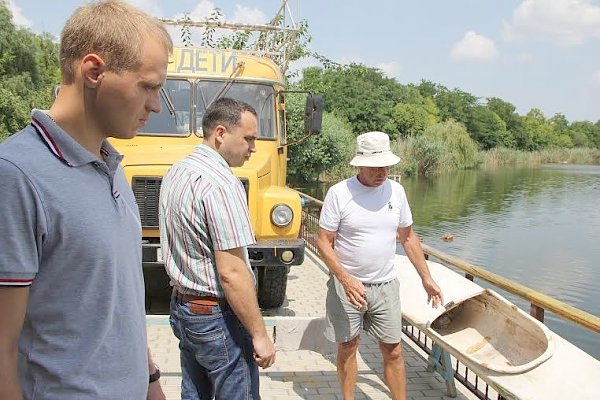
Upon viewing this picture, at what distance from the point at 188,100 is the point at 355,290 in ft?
11.9

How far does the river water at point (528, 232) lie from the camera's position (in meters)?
13.4

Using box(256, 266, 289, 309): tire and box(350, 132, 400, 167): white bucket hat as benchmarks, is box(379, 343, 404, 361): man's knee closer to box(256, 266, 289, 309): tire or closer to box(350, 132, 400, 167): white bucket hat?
box(350, 132, 400, 167): white bucket hat

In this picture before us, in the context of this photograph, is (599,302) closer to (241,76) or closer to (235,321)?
(241,76)

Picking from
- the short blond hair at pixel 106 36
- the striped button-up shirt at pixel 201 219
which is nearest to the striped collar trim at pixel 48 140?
the short blond hair at pixel 106 36

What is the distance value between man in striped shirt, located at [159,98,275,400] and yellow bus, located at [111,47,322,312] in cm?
259

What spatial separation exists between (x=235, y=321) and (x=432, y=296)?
1917 millimetres

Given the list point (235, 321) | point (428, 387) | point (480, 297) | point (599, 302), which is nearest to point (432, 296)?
point (480, 297)

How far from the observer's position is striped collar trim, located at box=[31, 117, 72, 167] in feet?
4.14

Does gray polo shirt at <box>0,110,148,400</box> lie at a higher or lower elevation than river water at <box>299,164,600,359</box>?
higher

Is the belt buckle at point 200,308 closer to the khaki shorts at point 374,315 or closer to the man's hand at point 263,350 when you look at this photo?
the man's hand at point 263,350

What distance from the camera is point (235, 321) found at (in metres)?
2.57

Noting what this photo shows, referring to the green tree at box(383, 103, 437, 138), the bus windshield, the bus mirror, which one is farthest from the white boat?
the green tree at box(383, 103, 437, 138)

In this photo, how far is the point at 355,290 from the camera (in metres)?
3.62

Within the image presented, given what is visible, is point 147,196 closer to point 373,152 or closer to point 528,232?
point 373,152
